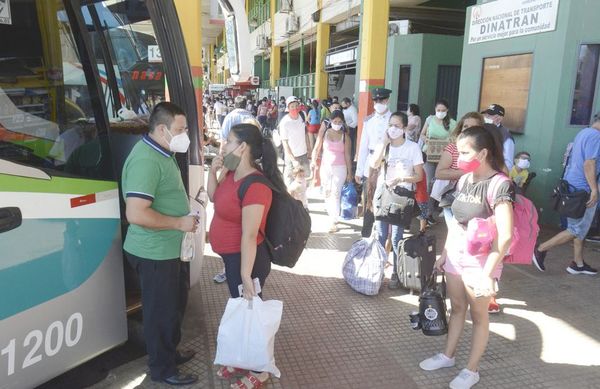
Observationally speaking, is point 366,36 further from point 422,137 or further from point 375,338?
point 375,338

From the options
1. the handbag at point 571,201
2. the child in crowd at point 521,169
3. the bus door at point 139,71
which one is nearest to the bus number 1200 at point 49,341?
the bus door at point 139,71

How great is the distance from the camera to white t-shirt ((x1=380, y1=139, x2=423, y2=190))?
4.62 meters

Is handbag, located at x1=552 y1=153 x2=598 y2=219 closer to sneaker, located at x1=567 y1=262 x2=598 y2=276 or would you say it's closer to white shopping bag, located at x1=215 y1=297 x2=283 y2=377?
sneaker, located at x1=567 y1=262 x2=598 y2=276

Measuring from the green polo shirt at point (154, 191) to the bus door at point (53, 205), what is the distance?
0.16m

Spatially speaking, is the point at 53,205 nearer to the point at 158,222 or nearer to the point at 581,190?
the point at 158,222

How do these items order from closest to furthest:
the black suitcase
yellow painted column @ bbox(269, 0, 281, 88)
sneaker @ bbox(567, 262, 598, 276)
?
the black suitcase
sneaker @ bbox(567, 262, 598, 276)
yellow painted column @ bbox(269, 0, 281, 88)

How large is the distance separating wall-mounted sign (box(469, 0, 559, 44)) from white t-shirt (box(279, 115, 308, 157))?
3421 mm

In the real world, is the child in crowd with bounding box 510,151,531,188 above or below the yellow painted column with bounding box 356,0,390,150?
below

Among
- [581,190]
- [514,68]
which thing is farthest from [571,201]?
[514,68]

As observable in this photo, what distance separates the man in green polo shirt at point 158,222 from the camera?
257cm

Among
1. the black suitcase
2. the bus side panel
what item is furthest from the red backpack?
the bus side panel

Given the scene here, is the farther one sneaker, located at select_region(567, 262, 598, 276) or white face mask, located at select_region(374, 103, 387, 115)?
white face mask, located at select_region(374, 103, 387, 115)

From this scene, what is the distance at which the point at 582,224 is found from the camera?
16.7 ft

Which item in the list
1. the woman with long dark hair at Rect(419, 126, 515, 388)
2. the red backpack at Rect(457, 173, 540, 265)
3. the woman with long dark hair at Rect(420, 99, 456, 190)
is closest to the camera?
the woman with long dark hair at Rect(419, 126, 515, 388)
